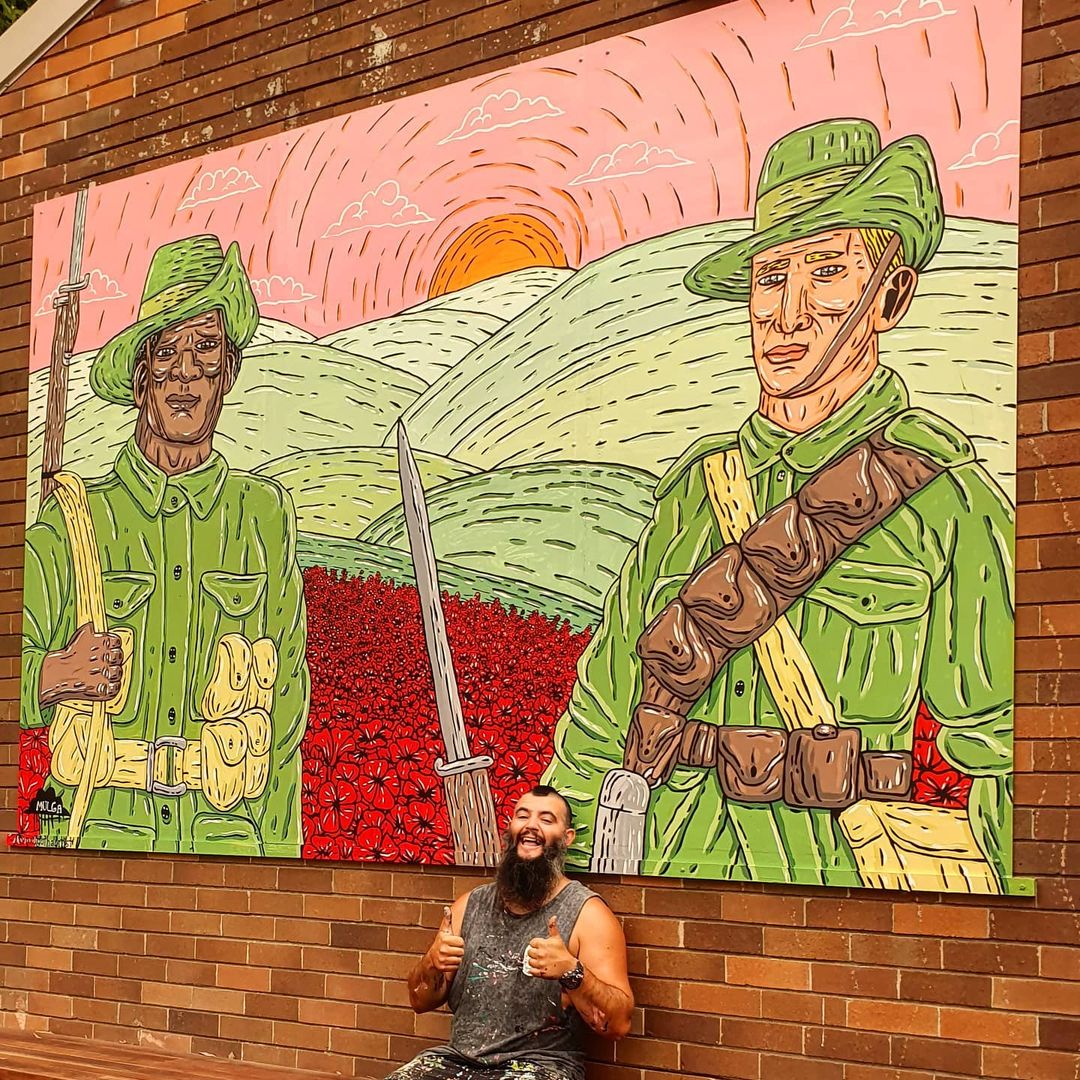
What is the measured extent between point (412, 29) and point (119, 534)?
2070mm

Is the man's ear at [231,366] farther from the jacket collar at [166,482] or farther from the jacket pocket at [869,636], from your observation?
the jacket pocket at [869,636]

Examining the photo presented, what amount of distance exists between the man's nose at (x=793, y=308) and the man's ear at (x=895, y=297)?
0.66 ft

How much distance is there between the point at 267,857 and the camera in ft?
16.7

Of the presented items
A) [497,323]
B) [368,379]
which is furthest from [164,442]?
[497,323]

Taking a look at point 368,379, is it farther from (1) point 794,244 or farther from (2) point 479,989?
(2) point 479,989

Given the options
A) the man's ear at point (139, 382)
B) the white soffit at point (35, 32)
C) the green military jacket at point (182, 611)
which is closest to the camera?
the green military jacket at point (182, 611)

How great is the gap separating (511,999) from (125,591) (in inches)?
89.5

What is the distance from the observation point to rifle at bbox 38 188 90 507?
5.82 metres

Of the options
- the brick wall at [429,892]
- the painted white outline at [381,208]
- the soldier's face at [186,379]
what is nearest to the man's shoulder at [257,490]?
the soldier's face at [186,379]

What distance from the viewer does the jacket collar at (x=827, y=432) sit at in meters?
4.00

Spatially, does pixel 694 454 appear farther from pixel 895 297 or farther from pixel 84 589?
pixel 84 589

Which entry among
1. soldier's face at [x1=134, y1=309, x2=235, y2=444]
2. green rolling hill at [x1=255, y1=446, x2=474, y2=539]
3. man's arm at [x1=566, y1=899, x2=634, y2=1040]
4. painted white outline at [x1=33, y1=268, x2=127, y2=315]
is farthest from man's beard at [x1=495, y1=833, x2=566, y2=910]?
painted white outline at [x1=33, y1=268, x2=127, y2=315]

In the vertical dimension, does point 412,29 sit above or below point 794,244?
above

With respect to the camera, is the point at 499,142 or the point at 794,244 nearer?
the point at 794,244
